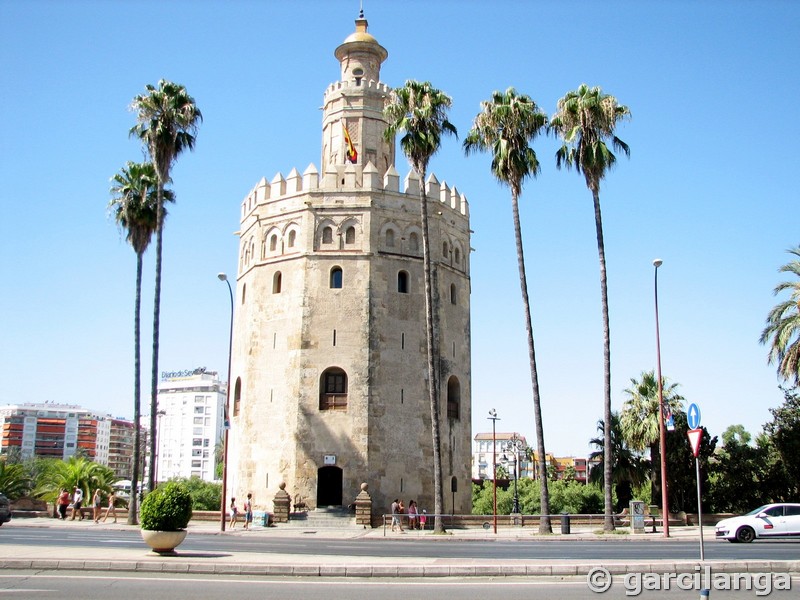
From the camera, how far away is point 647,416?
124ft

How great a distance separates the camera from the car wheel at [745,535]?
22.7 metres

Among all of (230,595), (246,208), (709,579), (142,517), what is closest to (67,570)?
(142,517)

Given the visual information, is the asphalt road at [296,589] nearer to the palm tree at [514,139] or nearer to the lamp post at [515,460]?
the palm tree at [514,139]

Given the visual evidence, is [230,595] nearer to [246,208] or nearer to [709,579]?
[709,579]

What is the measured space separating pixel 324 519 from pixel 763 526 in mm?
17536

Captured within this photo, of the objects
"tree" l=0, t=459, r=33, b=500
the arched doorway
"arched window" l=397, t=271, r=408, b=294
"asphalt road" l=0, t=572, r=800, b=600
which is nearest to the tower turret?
"arched window" l=397, t=271, r=408, b=294

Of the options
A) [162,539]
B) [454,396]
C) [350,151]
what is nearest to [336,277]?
[350,151]

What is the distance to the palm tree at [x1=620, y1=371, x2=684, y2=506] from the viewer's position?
3738 centimetres

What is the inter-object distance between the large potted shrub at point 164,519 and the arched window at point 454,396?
77.2 ft

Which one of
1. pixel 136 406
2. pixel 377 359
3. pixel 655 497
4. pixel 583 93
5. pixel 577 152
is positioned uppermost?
pixel 583 93

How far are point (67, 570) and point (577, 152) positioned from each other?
24095mm

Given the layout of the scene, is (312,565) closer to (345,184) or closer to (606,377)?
(606,377)

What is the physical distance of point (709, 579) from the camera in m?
12.3

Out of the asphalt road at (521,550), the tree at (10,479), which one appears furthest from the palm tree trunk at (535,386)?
the tree at (10,479)
